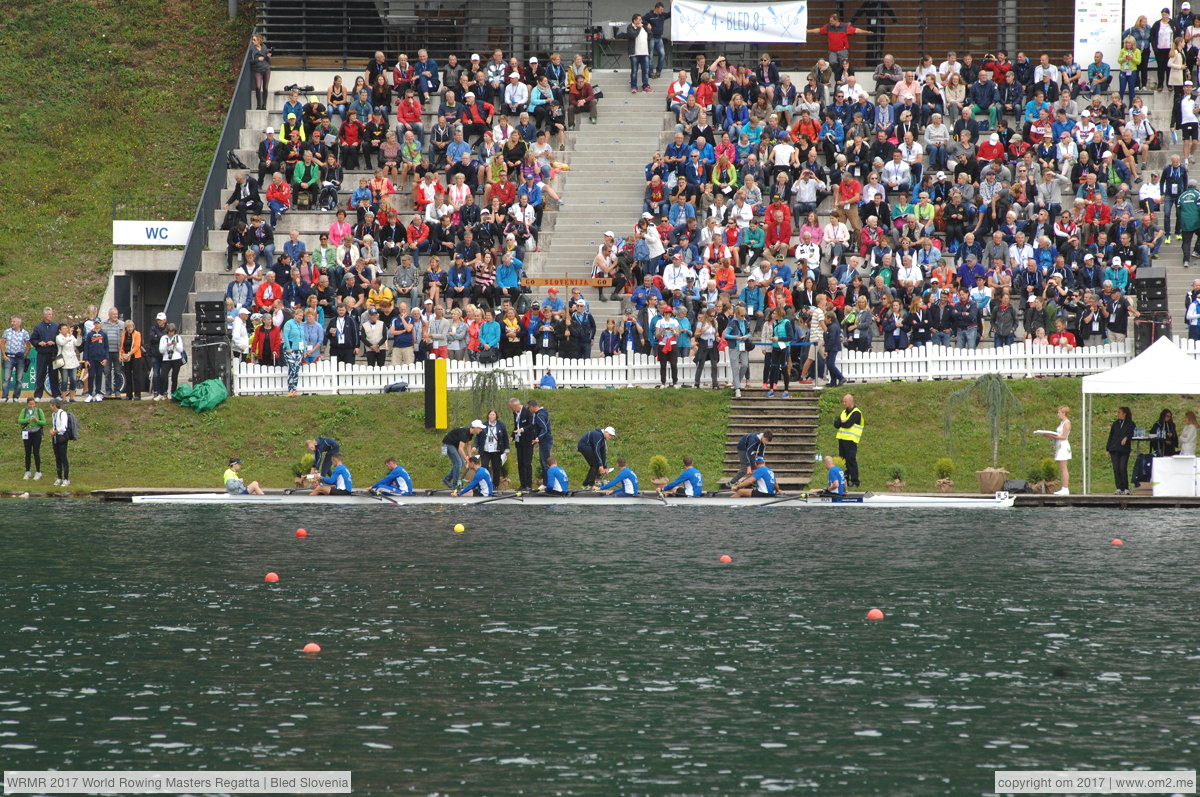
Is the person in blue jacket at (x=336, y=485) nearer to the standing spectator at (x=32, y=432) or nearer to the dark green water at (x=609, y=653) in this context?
the dark green water at (x=609, y=653)

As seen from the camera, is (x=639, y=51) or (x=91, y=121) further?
(x=91, y=121)

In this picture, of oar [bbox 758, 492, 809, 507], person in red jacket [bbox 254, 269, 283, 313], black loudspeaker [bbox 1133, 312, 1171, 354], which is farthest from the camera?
person in red jacket [bbox 254, 269, 283, 313]

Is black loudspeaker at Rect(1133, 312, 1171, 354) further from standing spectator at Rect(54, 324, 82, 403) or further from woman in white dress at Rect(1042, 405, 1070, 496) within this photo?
standing spectator at Rect(54, 324, 82, 403)

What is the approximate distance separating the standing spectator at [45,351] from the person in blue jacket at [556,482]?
11.9m

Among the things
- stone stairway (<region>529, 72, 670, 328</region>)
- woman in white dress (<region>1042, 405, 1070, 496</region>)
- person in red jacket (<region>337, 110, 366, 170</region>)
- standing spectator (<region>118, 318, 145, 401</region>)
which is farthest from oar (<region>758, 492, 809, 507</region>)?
person in red jacket (<region>337, 110, 366, 170</region>)

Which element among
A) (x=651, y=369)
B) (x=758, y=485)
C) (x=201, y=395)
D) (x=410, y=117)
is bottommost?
(x=758, y=485)

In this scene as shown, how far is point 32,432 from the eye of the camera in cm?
3325

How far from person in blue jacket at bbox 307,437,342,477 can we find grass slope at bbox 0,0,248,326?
14.0 m

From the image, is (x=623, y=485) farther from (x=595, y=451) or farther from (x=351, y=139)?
(x=351, y=139)

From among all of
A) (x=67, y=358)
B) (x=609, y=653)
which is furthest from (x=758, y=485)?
(x=67, y=358)

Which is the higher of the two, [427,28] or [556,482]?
[427,28]

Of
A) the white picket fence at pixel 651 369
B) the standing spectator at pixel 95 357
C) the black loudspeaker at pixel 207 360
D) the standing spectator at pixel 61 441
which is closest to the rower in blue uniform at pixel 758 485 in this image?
the white picket fence at pixel 651 369

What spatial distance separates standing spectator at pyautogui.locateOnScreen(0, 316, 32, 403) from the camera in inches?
1419

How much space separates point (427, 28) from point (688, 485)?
74.9 ft
